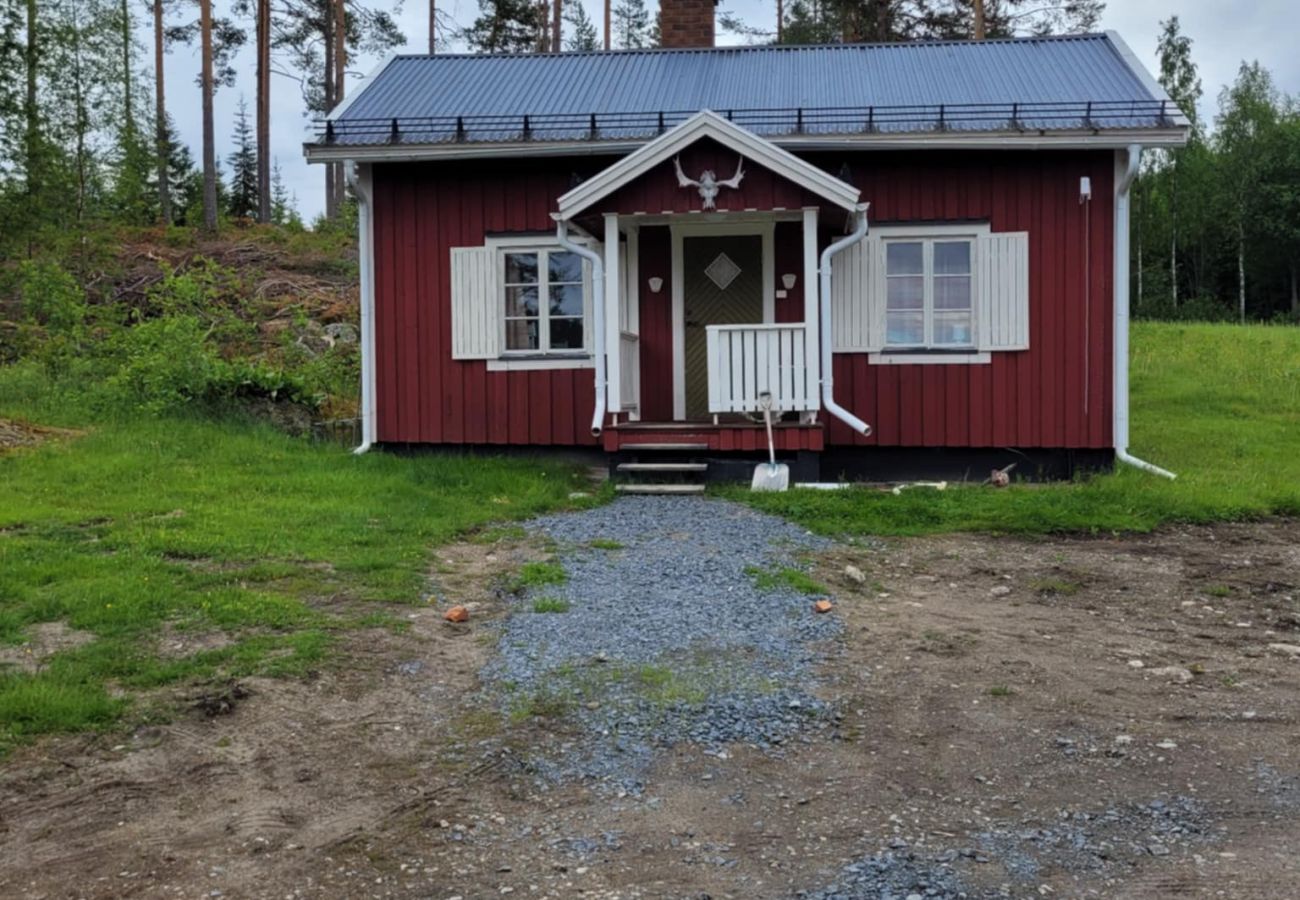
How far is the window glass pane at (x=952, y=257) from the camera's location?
1064cm

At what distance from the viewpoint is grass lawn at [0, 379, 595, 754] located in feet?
15.5

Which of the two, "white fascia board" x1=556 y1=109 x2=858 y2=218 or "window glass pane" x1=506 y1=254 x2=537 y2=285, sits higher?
"white fascia board" x1=556 y1=109 x2=858 y2=218

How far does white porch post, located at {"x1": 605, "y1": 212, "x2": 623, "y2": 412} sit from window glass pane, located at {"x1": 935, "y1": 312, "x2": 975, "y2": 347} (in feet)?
10.5

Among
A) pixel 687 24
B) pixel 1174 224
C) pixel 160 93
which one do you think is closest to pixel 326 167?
pixel 160 93

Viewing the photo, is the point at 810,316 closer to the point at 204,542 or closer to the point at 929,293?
the point at 929,293

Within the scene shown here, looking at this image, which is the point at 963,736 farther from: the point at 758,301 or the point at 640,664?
the point at 758,301

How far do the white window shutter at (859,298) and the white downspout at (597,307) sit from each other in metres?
2.32

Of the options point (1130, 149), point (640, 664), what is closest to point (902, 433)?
point (1130, 149)

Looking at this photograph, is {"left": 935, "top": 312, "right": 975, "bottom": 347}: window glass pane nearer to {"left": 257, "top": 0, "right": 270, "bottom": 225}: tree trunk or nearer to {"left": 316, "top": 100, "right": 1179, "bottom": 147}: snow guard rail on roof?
{"left": 316, "top": 100, "right": 1179, "bottom": 147}: snow guard rail on roof

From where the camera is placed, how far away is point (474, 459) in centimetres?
1095

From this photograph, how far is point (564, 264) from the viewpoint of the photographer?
11172 mm

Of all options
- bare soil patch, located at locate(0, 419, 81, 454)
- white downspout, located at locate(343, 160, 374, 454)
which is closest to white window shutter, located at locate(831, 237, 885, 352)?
white downspout, located at locate(343, 160, 374, 454)

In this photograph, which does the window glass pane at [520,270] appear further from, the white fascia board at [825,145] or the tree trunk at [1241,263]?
the tree trunk at [1241,263]

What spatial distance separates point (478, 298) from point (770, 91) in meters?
4.03
